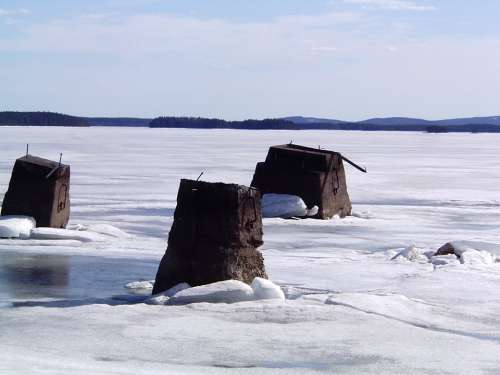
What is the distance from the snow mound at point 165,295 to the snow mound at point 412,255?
3.54 metres

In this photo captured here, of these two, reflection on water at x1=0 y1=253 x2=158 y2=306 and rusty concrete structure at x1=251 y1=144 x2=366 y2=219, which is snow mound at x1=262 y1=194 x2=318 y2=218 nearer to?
rusty concrete structure at x1=251 y1=144 x2=366 y2=219

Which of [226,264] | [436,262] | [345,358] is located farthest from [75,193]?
[345,358]

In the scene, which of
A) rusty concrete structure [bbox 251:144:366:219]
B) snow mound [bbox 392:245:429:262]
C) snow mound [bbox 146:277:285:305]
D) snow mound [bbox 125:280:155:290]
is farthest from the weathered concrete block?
snow mound [bbox 146:277:285:305]

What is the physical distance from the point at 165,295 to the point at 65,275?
5.81 feet

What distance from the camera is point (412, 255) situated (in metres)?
11.3

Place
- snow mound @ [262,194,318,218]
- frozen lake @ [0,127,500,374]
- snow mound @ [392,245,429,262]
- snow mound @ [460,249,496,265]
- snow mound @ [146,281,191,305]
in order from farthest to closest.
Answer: snow mound @ [262,194,318,218]
snow mound @ [392,245,429,262]
snow mound @ [460,249,496,265]
snow mound @ [146,281,191,305]
frozen lake @ [0,127,500,374]

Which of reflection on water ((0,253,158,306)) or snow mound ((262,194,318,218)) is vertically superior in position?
snow mound ((262,194,318,218))

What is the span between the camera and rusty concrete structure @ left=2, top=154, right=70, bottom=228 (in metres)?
13.1

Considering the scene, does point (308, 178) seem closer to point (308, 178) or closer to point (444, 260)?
point (308, 178)

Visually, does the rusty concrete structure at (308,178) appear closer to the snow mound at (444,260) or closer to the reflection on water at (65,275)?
the snow mound at (444,260)

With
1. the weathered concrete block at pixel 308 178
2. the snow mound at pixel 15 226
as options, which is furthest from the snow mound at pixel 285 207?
the snow mound at pixel 15 226

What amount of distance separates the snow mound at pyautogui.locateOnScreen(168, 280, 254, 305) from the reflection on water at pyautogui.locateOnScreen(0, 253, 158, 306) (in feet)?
2.55

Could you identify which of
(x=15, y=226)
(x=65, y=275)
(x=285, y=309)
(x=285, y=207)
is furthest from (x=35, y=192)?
(x=285, y=309)

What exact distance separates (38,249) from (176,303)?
12.7 feet
